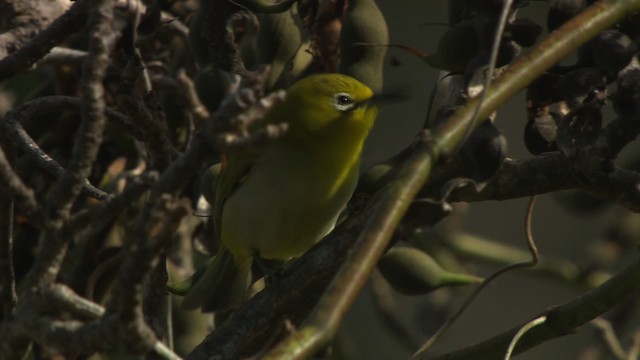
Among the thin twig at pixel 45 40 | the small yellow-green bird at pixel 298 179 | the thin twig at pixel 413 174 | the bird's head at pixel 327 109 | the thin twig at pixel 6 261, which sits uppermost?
the thin twig at pixel 413 174

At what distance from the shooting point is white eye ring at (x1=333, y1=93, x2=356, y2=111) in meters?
2.03

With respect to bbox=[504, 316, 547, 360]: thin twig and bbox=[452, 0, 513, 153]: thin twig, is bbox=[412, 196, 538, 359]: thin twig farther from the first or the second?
bbox=[452, 0, 513, 153]: thin twig

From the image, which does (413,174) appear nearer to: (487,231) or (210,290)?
(210,290)

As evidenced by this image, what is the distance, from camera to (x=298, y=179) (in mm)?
2049

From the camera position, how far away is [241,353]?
142cm

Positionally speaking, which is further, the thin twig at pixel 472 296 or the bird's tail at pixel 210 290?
the bird's tail at pixel 210 290

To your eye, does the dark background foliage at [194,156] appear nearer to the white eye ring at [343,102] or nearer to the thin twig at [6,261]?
the thin twig at [6,261]

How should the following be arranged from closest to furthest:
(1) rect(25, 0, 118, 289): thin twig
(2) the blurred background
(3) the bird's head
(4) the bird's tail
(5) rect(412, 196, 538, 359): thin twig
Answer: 1. (1) rect(25, 0, 118, 289): thin twig
2. (5) rect(412, 196, 538, 359): thin twig
3. (4) the bird's tail
4. (3) the bird's head
5. (2) the blurred background

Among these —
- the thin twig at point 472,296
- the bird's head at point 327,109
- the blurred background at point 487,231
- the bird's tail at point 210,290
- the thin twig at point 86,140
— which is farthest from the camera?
the blurred background at point 487,231

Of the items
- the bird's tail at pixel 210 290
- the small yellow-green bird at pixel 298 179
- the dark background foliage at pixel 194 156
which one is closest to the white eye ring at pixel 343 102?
the small yellow-green bird at pixel 298 179

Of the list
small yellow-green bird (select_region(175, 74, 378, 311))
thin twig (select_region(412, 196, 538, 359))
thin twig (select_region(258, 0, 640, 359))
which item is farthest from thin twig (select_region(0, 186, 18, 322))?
small yellow-green bird (select_region(175, 74, 378, 311))

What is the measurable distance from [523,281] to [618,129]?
3.52 meters

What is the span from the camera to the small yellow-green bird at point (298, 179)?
2.02m

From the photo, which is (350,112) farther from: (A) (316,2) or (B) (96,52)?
(B) (96,52)
